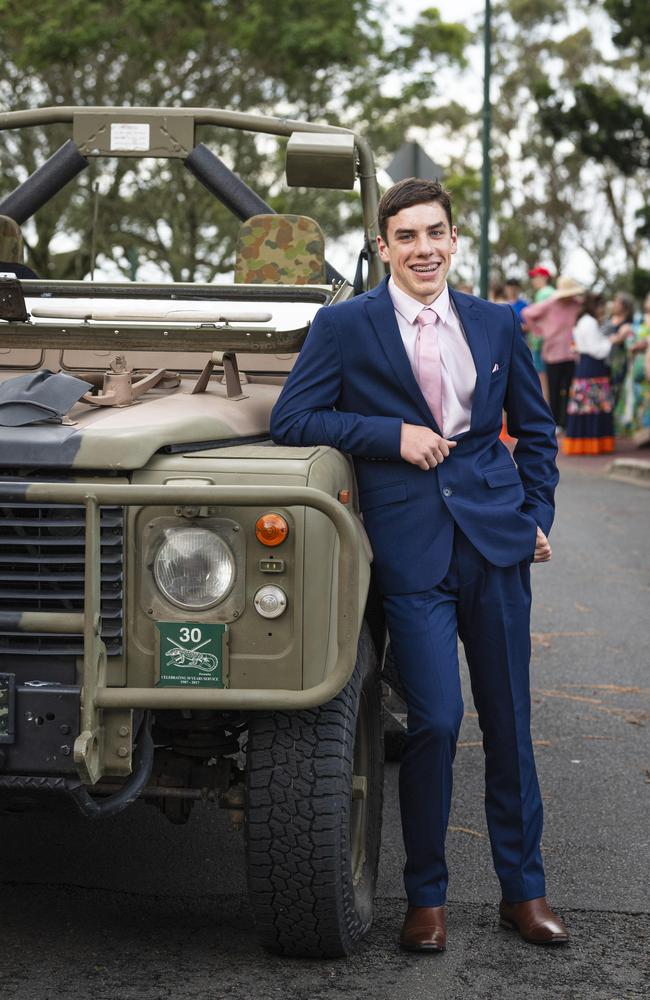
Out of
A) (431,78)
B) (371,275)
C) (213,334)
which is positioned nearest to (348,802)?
(213,334)

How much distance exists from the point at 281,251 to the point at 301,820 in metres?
2.53

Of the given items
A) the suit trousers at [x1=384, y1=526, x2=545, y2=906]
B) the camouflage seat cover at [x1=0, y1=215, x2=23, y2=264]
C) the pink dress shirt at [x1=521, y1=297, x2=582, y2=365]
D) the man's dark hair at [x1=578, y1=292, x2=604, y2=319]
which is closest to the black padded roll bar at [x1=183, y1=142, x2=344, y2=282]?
the camouflage seat cover at [x1=0, y1=215, x2=23, y2=264]

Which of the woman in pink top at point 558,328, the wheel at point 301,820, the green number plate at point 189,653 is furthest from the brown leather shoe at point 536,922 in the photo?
the woman in pink top at point 558,328

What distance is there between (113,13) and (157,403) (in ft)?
77.0

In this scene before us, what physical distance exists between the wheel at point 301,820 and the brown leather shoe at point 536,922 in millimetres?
546

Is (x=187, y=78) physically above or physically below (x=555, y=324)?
above

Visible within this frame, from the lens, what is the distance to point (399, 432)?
415 cm

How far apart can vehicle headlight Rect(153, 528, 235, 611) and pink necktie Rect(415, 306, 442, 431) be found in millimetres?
828

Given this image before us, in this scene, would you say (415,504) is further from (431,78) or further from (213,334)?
(431,78)

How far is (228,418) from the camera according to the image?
4.16 meters

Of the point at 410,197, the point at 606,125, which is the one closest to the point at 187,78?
the point at 606,125

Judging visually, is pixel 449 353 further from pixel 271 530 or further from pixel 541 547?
pixel 271 530

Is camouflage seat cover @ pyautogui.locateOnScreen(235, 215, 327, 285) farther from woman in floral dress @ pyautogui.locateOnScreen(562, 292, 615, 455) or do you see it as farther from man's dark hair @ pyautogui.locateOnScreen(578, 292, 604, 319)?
man's dark hair @ pyautogui.locateOnScreen(578, 292, 604, 319)

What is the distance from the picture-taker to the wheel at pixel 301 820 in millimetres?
3859
